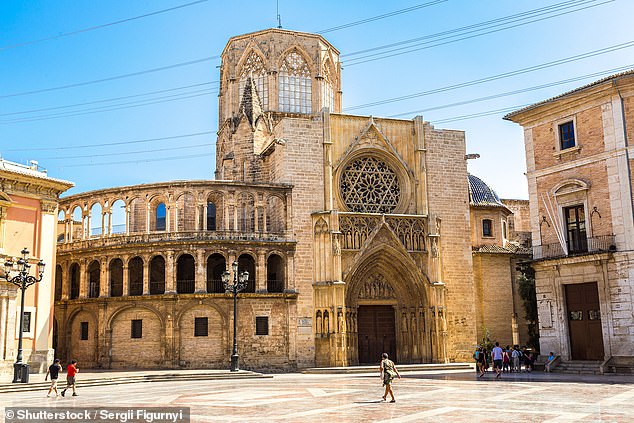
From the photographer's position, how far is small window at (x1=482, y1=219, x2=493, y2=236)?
147 ft

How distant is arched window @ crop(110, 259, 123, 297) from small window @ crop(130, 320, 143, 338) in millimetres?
3226

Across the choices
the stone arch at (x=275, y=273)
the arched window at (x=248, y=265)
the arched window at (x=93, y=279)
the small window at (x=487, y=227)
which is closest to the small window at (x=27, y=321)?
the arched window at (x=93, y=279)

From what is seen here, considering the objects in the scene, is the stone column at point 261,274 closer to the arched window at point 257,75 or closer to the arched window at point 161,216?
the arched window at point 161,216

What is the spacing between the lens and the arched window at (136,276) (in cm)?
3766

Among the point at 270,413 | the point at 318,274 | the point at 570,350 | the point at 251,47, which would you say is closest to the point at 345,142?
the point at 318,274

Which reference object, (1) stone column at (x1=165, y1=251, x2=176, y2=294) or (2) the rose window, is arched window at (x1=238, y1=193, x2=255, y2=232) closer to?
(1) stone column at (x1=165, y1=251, x2=176, y2=294)

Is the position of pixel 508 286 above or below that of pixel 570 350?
above

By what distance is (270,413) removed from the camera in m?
16.1

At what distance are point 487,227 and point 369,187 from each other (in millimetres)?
11067

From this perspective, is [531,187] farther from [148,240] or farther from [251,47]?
[251,47]

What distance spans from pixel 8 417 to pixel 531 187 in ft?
81.0

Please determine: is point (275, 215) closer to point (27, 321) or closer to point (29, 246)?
point (29, 246)

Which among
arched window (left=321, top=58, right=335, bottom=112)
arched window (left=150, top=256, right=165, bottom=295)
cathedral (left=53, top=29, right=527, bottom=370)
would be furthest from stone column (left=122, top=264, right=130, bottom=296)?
arched window (left=321, top=58, right=335, bottom=112)

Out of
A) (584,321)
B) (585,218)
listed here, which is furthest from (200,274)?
(585,218)
